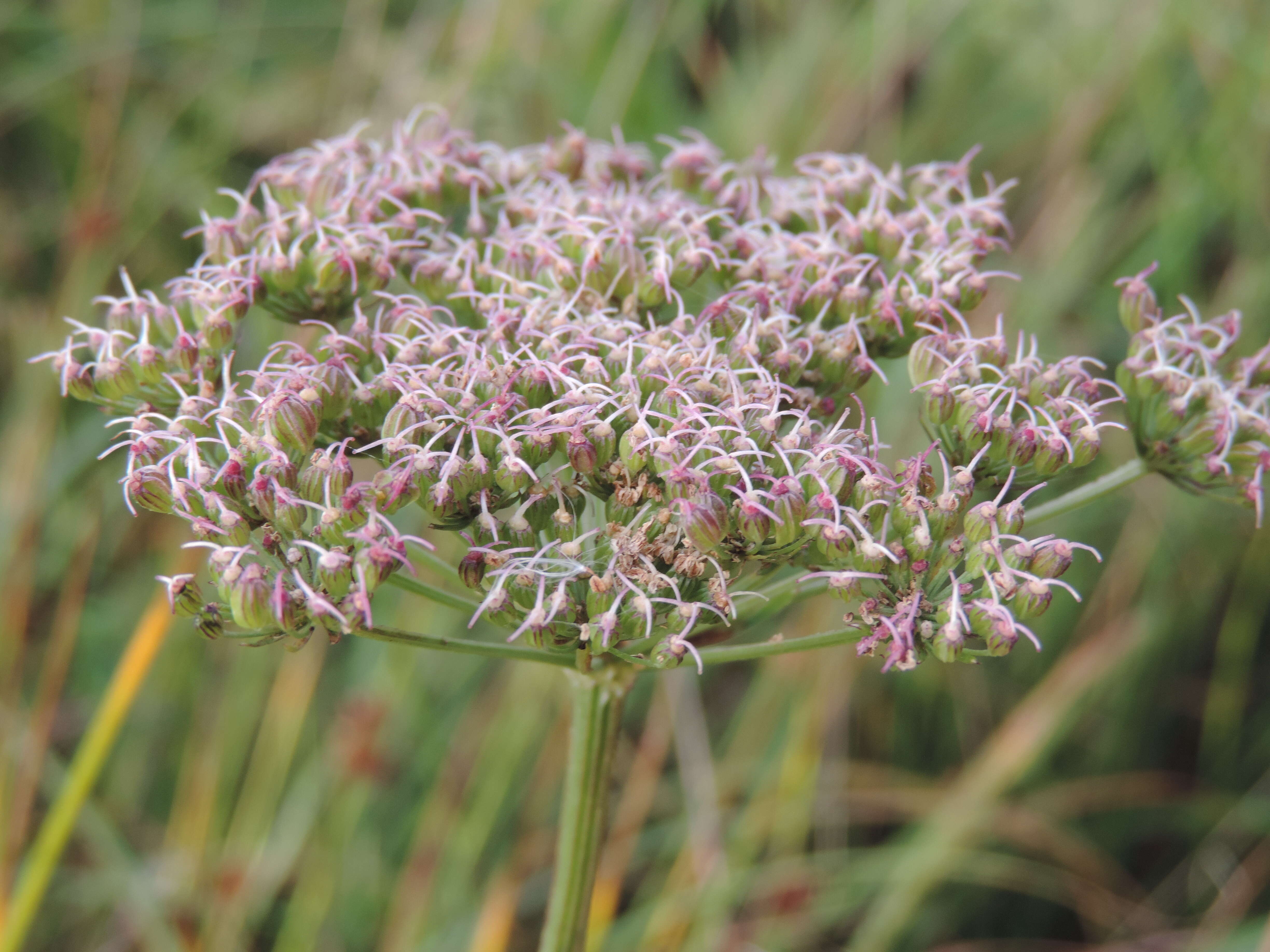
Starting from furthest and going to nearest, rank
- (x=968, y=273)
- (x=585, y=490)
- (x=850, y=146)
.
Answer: (x=850, y=146) → (x=968, y=273) → (x=585, y=490)

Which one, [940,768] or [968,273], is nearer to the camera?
[968,273]

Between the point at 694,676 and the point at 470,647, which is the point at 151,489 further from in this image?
the point at 694,676

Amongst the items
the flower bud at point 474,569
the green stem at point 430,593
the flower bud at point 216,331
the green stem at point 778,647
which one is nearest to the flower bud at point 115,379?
the flower bud at point 216,331

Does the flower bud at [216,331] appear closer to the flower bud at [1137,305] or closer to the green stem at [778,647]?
the green stem at [778,647]

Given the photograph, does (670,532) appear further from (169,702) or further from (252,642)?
(169,702)

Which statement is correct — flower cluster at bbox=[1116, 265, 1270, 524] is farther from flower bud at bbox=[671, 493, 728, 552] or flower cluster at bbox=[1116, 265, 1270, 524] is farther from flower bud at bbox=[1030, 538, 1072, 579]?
flower bud at bbox=[671, 493, 728, 552]

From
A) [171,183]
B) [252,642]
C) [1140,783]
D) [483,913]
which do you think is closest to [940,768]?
[1140,783]
